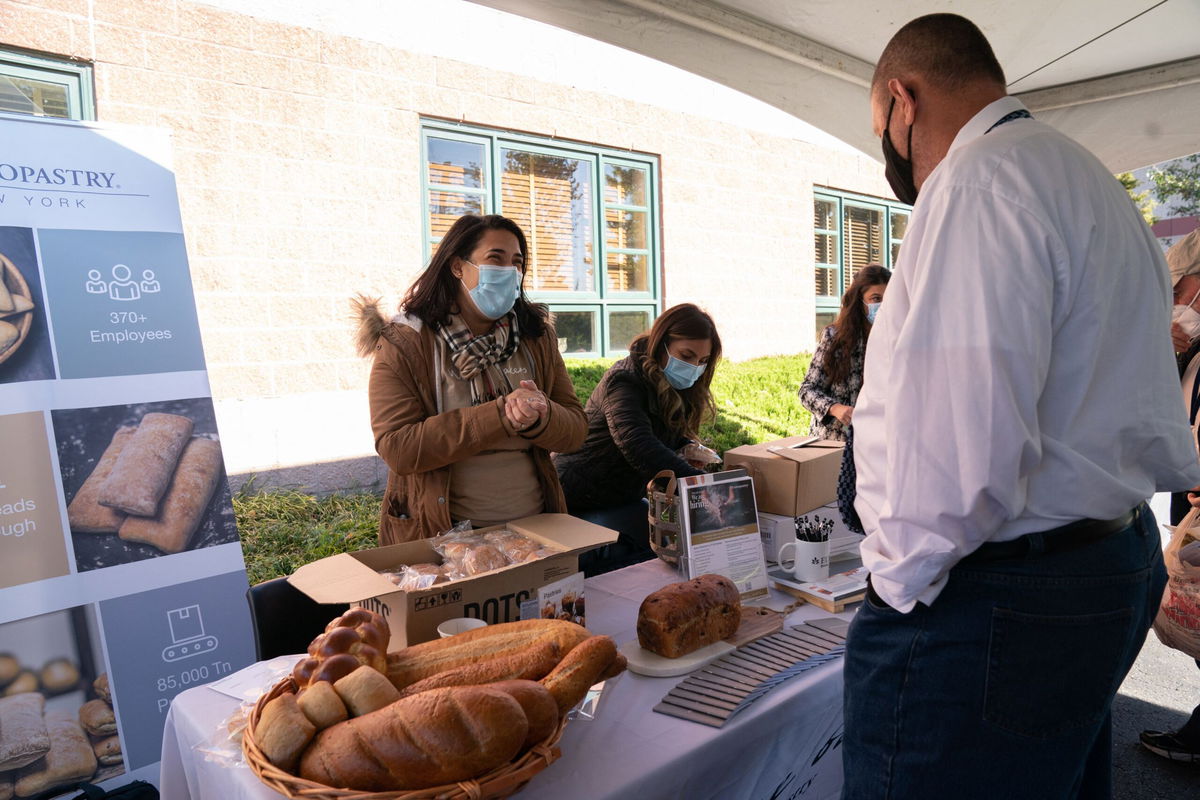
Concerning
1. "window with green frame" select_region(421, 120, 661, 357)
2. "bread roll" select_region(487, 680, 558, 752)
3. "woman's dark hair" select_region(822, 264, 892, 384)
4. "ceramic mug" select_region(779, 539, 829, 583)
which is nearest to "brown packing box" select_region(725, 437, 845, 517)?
"ceramic mug" select_region(779, 539, 829, 583)

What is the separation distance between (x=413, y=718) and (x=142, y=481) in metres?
2.23

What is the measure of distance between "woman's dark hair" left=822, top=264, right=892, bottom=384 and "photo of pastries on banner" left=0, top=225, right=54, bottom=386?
342 centimetres

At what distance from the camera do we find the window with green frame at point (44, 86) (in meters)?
3.92

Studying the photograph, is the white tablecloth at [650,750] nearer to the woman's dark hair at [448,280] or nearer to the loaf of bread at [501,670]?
the loaf of bread at [501,670]

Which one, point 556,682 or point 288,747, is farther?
point 556,682

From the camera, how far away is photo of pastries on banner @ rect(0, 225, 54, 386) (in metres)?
2.44

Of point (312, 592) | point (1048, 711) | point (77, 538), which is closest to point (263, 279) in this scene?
point (77, 538)

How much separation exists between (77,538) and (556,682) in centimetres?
223

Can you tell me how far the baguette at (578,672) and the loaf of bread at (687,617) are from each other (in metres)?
0.35

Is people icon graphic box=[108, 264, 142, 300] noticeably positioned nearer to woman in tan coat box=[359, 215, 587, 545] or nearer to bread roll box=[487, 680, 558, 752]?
woman in tan coat box=[359, 215, 587, 545]

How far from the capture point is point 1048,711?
3.80 ft

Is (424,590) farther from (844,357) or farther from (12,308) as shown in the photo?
(844,357)

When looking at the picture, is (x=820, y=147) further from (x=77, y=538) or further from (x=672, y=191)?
(x=77, y=538)

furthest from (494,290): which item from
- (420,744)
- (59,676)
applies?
(59,676)
